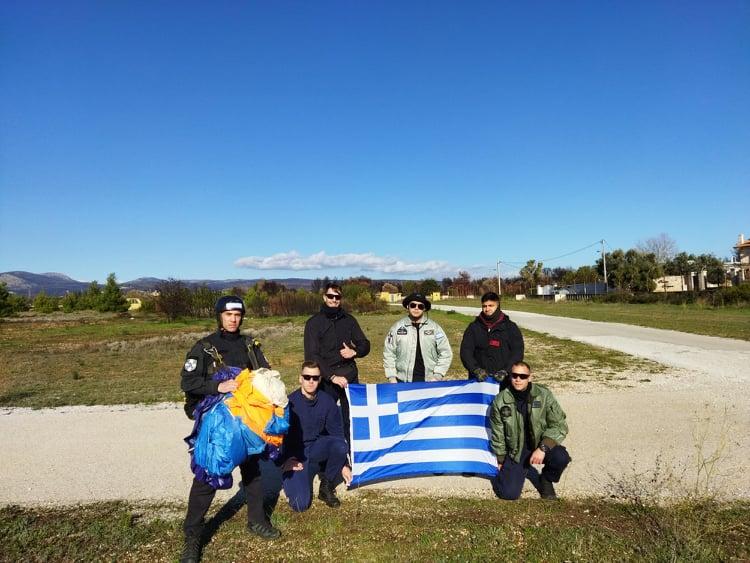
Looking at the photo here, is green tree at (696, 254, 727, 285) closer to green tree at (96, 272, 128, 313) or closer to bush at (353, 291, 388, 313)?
bush at (353, 291, 388, 313)

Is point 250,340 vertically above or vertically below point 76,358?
above

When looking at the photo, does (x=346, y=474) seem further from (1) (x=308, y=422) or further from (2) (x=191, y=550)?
(2) (x=191, y=550)

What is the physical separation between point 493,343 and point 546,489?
68.2 inches

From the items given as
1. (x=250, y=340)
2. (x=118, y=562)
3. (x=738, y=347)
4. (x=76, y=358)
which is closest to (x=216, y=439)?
(x=250, y=340)

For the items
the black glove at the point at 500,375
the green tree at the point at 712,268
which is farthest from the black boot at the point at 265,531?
the green tree at the point at 712,268

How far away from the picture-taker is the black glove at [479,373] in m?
6.13

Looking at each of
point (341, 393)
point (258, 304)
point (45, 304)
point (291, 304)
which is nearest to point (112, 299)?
point (45, 304)

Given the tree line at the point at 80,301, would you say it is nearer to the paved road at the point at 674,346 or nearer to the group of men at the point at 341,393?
the paved road at the point at 674,346

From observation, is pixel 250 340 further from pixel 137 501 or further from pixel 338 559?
pixel 137 501

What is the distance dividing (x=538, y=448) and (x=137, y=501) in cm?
421

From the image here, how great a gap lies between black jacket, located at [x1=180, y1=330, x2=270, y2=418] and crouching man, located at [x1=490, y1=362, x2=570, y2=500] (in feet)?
8.34

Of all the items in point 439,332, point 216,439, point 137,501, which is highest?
point 439,332

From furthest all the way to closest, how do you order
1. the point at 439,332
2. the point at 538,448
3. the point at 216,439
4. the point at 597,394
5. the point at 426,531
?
1. the point at 597,394
2. the point at 439,332
3. the point at 538,448
4. the point at 426,531
5. the point at 216,439

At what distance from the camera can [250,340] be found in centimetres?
462
